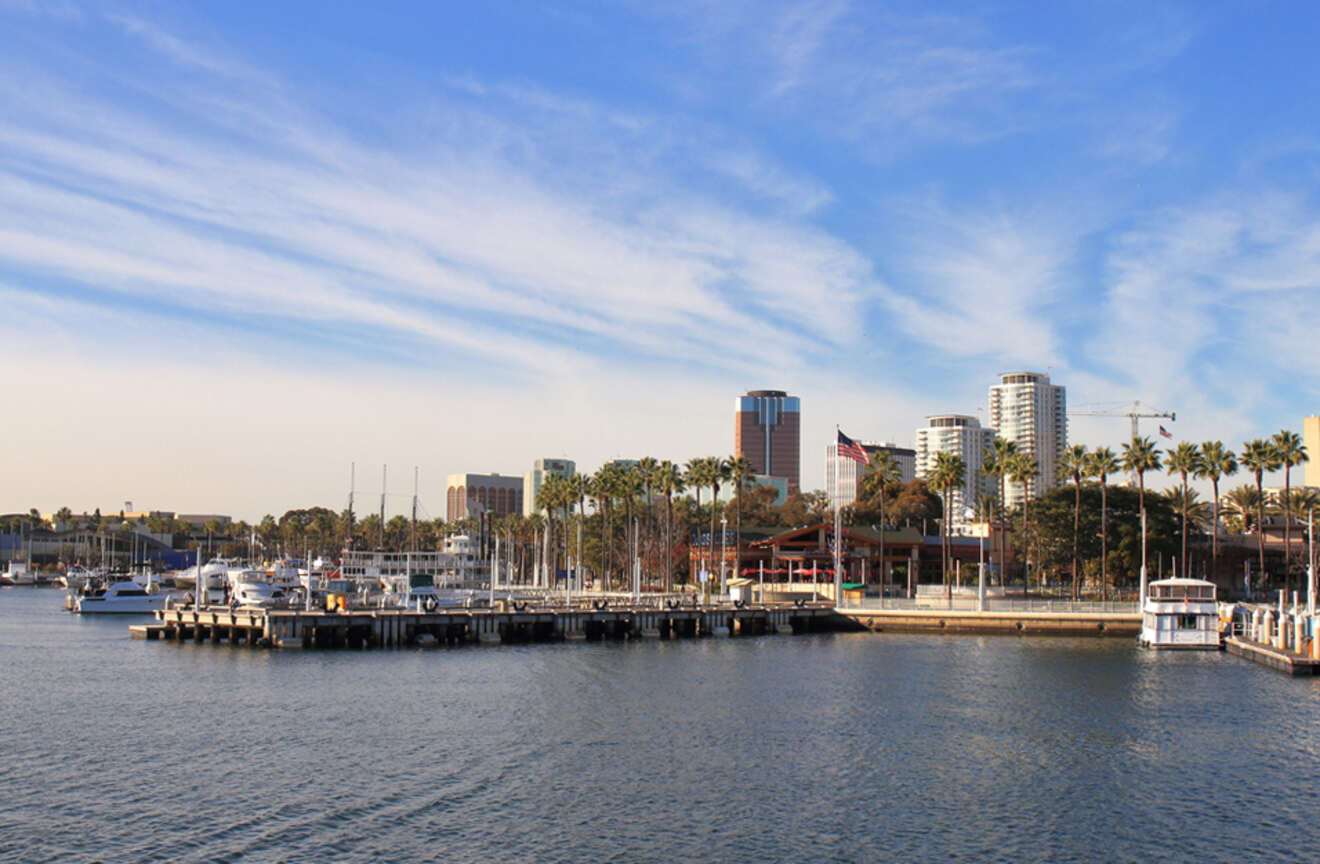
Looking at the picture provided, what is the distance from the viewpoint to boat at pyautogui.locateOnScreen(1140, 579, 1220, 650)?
290 feet

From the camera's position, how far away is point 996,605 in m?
105

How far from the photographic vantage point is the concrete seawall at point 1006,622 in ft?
324

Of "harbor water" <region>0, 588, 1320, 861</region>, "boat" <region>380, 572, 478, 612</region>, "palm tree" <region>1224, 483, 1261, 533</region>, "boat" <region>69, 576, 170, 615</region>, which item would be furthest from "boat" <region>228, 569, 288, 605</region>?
"palm tree" <region>1224, 483, 1261, 533</region>

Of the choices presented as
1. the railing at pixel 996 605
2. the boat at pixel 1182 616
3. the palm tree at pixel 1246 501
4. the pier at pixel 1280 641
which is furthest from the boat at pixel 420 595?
the palm tree at pixel 1246 501

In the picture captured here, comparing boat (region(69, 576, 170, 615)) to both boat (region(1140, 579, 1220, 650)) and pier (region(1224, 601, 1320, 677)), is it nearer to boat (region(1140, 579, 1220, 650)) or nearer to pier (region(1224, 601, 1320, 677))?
boat (region(1140, 579, 1220, 650))

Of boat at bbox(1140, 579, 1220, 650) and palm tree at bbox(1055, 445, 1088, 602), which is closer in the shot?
boat at bbox(1140, 579, 1220, 650)

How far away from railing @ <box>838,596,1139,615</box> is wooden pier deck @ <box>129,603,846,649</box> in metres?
5.67

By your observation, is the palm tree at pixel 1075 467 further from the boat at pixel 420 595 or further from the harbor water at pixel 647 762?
the boat at pixel 420 595

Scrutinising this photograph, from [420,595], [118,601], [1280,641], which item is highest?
[420,595]

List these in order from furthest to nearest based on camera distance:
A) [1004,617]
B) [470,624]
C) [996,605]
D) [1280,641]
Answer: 1. [996,605]
2. [1004,617]
3. [470,624]
4. [1280,641]

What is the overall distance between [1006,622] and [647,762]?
210ft

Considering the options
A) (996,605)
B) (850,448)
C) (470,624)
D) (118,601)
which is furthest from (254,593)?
(996,605)

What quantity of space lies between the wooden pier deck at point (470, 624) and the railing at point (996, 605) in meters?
5.67

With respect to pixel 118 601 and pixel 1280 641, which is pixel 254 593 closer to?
pixel 118 601
